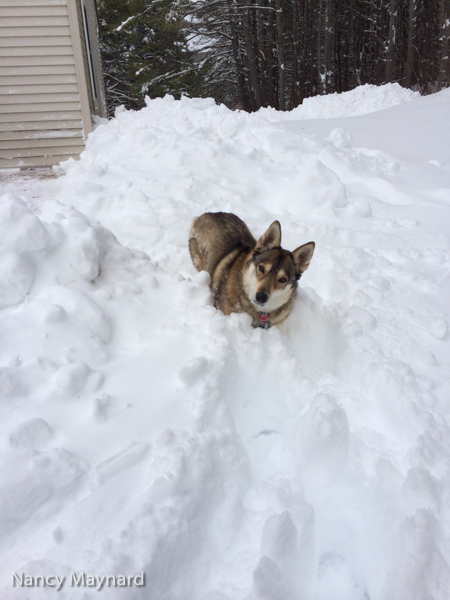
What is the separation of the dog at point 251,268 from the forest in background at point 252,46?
51.1ft

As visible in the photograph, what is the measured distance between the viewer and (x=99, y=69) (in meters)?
12.4

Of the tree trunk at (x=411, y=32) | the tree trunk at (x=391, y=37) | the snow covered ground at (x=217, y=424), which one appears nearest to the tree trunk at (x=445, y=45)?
the tree trunk at (x=411, y=32)

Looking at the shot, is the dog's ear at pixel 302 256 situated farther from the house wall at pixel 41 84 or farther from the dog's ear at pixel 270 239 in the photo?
the house wall at pixel 41 84

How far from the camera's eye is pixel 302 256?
3.38 metres

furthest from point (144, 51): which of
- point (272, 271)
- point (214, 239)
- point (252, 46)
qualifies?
point (272, 271)

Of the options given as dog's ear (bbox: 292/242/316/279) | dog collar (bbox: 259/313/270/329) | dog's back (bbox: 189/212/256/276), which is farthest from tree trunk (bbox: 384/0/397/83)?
dog collar (bbox: 259/313/270/329)

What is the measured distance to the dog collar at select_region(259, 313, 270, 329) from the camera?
3377 millimetres

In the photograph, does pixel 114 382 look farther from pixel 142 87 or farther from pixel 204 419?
pixel 142 87

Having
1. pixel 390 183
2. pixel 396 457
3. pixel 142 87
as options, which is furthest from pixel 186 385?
pixel 142 87

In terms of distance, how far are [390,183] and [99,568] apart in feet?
18.4

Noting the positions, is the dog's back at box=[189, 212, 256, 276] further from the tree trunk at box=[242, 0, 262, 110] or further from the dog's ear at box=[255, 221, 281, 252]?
the tree trunk at box=[242, 0, 262, 110]

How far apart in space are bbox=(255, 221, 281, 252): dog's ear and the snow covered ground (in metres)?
Result: 0.63

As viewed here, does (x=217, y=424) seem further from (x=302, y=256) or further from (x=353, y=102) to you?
(x=353, y=102)

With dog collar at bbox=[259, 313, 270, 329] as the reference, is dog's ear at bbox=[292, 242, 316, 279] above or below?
above
